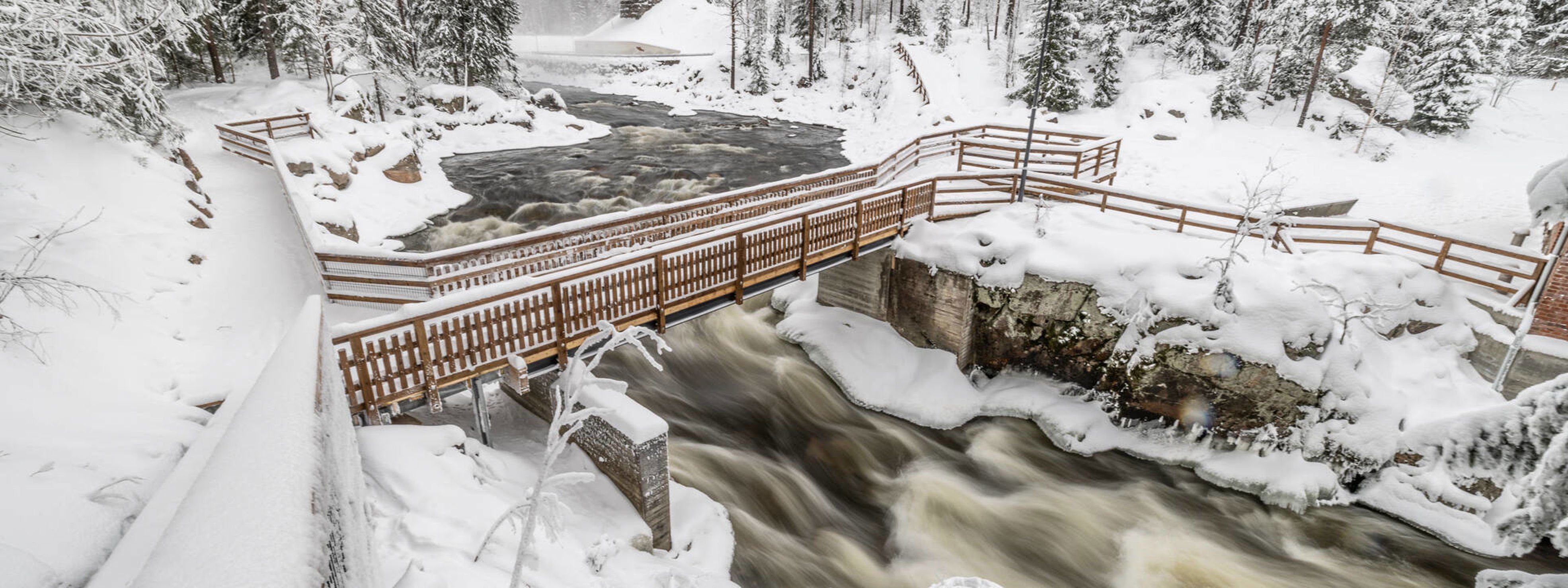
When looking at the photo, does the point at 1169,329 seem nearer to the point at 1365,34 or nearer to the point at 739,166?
the point at 739,166

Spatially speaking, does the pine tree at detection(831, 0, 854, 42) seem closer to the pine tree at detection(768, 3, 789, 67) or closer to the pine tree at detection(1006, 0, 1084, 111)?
the pine tree at detection(768, 3, 789, 67)

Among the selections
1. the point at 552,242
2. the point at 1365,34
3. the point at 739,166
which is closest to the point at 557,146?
the point at 739,166

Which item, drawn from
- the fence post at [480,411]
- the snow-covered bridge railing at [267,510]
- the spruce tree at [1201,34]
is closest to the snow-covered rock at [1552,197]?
the snow-covered bridge railing at [267,510]

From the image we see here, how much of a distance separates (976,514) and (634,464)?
20.2 ft

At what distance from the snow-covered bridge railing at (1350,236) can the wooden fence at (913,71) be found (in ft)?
77.1

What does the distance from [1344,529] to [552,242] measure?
48.6ft

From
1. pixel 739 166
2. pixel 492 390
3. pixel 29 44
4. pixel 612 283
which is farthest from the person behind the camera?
pixel 739 166

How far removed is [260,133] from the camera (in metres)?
23.6

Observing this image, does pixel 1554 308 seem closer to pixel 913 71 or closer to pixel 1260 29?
pixel 1260 29

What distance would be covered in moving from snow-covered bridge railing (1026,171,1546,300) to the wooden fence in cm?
2349

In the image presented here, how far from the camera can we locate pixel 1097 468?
1253 cm

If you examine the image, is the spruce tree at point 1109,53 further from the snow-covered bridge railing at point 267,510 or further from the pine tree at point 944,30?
the snow-covered bridge railing at point 267,510

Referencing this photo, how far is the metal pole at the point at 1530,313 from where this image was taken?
10.9 m

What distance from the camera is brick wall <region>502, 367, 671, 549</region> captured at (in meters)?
8.72
